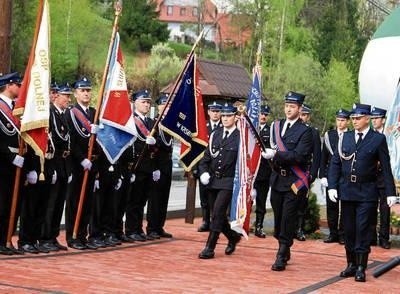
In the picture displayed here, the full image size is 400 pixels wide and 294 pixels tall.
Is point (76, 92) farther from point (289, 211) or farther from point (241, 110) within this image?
point (289, 211)

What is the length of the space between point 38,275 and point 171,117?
13.2ft

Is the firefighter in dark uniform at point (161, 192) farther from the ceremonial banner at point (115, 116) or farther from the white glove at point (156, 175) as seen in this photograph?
the ceremonial banner at point (115, 116)

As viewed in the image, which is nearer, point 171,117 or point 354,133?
point 354,133

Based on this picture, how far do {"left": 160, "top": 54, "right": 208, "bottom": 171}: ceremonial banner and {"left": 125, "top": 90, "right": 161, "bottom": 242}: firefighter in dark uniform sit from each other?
333mm

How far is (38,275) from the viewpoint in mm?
8195

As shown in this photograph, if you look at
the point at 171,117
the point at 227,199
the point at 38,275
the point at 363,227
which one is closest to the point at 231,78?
the point at 171,117

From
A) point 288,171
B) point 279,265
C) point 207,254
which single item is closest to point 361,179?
point 288,171

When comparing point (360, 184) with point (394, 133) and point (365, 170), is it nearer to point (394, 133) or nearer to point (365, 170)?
point (365, 170)

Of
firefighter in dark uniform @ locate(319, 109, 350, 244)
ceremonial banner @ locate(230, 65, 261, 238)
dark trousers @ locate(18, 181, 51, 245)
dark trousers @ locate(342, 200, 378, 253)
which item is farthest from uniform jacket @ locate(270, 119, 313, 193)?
firefighter in dark uniform @ locate(319, 109, 350, 244)

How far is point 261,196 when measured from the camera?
43.2ft

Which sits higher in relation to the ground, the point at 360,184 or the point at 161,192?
the point at 360,184

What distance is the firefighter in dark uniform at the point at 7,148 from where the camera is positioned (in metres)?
9.23

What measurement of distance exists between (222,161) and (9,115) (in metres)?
2.84

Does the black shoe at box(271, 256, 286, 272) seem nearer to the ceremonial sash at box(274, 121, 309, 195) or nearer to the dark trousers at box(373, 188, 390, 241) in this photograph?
the ceremonial sash at box(274, 121, 309, 195)
